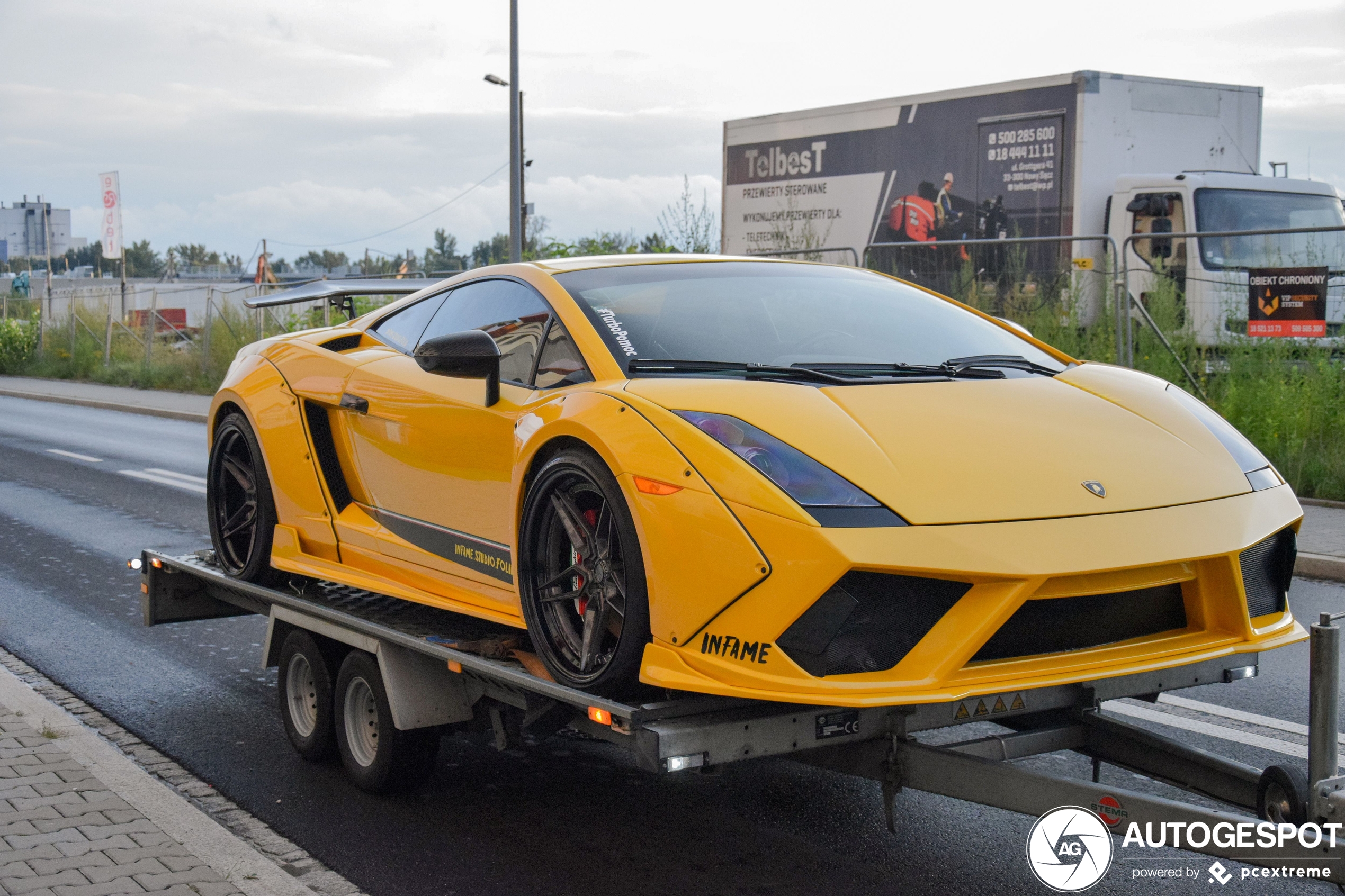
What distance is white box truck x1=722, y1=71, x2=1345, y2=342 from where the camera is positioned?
1577 centimetres

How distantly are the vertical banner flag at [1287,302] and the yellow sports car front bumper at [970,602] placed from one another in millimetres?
9134

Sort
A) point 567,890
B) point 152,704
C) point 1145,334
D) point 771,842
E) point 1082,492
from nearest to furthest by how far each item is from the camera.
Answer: point 1082,492, point 567,890, point 771,842, point 152,704, point 1145,334

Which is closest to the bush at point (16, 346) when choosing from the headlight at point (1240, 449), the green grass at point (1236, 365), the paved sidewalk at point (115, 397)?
the paved sidewalk at point (115, 397)

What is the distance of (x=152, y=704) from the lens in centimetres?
607

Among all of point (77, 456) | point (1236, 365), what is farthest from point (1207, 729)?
point (77, 456)

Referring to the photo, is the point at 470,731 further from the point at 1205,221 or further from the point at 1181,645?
the point at 1205,221

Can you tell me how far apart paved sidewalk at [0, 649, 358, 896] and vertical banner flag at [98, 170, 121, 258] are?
105 feet

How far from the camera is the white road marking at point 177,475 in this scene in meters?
13.5

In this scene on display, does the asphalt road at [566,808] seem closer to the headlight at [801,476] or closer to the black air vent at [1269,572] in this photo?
the black air vent at [1269,572]

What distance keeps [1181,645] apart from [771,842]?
4.94 ft

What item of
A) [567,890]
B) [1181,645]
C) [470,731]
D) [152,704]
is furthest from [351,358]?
[1181,645]

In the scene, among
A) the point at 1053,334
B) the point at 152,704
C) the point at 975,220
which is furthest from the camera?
the point at 975,220

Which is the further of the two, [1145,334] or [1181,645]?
[1145,334]

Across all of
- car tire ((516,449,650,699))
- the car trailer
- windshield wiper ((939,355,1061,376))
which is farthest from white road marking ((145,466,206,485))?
windshield wiper ((939,355,1061,376))
